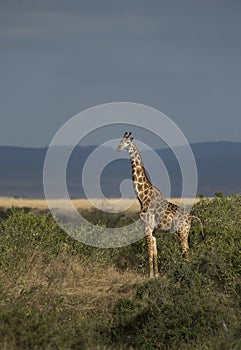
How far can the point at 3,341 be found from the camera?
40.8ft

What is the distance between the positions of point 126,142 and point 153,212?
5.09 ft

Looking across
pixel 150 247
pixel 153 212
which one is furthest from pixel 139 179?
pixel 150 247

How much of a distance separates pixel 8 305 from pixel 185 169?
889cm

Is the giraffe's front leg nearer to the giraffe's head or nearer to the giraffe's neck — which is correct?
the giraffe's neck

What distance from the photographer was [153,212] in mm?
20734

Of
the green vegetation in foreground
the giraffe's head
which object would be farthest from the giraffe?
the green vegetation in foreground

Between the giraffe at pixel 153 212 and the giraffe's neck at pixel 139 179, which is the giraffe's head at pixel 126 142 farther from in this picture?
the giraffe's neck at pixel 139 179

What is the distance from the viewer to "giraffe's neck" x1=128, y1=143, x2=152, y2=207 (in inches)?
828

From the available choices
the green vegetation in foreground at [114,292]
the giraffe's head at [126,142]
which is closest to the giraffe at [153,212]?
the giraffe's head at [126,142]

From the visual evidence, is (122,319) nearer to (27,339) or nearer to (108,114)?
(27,339)

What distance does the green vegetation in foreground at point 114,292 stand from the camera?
13.7 metres

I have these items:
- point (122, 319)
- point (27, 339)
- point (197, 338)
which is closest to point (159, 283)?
point (122, 319)

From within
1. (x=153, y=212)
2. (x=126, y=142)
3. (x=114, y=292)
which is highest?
(x=126, y=142)

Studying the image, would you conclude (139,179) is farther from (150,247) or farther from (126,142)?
(150,247)
